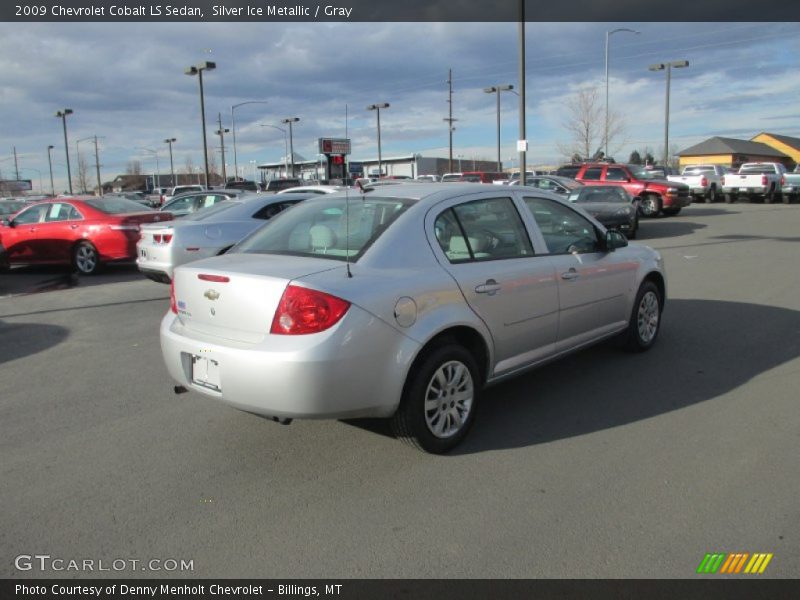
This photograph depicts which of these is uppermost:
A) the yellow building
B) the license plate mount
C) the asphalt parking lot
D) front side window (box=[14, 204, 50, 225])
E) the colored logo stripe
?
the yellow building

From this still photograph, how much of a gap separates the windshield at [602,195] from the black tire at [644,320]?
38.8ft

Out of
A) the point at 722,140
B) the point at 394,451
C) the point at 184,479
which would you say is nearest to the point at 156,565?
the point at 184,479

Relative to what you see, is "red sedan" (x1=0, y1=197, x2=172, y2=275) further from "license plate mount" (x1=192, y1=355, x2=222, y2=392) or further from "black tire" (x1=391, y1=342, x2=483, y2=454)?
"black tire" (x1=391, y1=342, x2=483, y2=454)

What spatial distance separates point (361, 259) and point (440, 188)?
3.48 feet

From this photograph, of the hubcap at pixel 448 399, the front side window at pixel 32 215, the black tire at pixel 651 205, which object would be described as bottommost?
the hubcap at pixel 448 399

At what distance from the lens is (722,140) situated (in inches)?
3561

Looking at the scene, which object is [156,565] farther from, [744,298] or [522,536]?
[744,298]

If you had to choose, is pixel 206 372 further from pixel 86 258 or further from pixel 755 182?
pixel 755 182

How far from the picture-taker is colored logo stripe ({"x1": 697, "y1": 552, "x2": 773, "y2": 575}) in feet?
9.39

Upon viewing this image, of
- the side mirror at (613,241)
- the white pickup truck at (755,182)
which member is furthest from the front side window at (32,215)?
the white pickup truck at (755,182)

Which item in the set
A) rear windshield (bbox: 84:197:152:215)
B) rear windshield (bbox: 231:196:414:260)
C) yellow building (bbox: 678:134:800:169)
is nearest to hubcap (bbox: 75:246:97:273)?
rear windshield (bbox: 84:197:152:215)

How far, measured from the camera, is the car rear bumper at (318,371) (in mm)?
3449

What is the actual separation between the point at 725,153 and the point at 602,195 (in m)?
78.0

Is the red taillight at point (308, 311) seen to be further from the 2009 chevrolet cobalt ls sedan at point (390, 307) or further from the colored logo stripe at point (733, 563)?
the colored logo stripe at point (733, 563)
